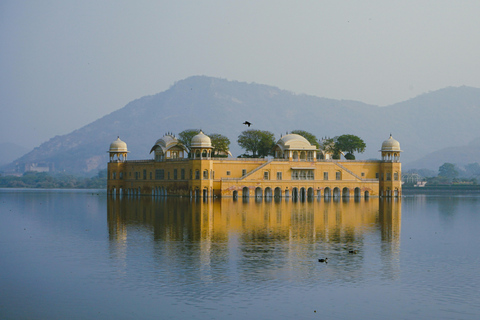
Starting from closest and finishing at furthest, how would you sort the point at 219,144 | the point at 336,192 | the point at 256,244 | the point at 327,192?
1. the point at 256,244
2. the point at 336,192
3. the point at 327,192
4. the point at 219,144

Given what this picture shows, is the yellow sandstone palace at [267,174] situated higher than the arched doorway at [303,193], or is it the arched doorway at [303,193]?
the yellow sandstone palace at [267,174]

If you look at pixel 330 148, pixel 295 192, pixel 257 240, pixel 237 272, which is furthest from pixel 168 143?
pixel 237 272

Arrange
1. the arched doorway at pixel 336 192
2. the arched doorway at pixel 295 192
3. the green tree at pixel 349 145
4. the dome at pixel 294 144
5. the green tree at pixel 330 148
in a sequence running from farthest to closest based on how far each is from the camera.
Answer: the green tree at pixel 330 148 < the green tree at pixel 349 145 < the arched doorway at pixel 336 192 < the dome at pixel 294 144 < the arched doorway at pixel 295 192

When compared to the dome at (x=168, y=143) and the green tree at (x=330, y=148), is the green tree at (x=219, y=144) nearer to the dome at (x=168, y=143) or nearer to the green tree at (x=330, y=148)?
the dome at (x=168, y=143)

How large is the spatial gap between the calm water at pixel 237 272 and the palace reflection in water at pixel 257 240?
78mm

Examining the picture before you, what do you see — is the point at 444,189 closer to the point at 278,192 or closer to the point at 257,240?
the point at 278,192

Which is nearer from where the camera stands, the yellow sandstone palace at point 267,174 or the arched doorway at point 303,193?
the yellow sandstone palace at point 267,174

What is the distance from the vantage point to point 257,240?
3475 cm

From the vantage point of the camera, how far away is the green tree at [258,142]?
10044cm

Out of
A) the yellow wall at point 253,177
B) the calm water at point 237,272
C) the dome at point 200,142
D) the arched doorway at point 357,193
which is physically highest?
the dome at point 200,142

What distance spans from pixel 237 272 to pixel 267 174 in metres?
63.4

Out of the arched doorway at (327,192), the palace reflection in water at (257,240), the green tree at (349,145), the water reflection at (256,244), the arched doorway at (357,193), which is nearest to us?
the water reflection at (256,244)

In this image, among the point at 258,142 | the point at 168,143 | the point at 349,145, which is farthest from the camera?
the point at 349,145

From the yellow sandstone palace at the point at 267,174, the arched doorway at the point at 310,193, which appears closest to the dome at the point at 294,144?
the yellow sandstone palace at the point at 267,174
